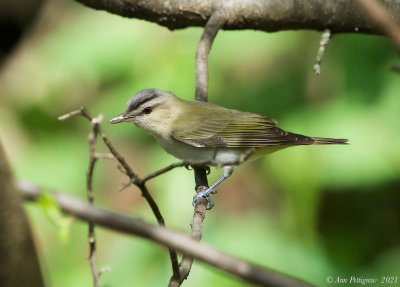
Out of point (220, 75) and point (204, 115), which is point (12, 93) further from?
point (204, 115)

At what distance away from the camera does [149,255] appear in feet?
11.7

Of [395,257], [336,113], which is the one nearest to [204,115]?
[336,113]

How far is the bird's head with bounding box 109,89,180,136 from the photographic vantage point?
11.8 ft

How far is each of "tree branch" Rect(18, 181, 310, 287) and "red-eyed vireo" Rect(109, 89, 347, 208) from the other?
2505 millimetres

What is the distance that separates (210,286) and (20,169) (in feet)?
6.43

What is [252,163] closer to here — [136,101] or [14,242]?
[136,101]

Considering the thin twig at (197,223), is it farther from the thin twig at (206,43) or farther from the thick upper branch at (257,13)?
the thick upper branch at (257,13)

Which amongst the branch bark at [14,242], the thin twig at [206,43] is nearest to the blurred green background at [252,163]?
the thin twig at [206,43]

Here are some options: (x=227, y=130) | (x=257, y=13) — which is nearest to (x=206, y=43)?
(x=257, y=13)

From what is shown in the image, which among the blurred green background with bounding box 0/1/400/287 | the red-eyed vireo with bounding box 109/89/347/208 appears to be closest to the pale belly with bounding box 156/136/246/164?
the red-eyed vireo with bounding box 109/89/347/208

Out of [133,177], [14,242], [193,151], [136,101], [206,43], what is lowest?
[193,151]

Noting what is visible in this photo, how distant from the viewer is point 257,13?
3.17 metres

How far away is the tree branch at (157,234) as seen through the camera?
981 mm

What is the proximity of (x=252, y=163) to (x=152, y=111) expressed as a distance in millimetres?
1093
